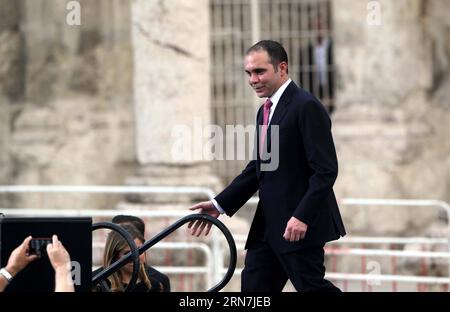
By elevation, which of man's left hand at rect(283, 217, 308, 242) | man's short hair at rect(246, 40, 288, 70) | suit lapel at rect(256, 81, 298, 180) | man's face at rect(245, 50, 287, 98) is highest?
man's short hair at rect(246, 40, 288, 70)

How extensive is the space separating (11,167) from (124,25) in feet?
6.57

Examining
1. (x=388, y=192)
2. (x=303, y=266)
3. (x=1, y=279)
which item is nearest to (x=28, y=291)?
(x=1, y=279)

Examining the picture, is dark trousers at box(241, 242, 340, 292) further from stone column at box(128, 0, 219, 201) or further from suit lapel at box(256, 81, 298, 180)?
stone column at box(128, 0, 219, 201)

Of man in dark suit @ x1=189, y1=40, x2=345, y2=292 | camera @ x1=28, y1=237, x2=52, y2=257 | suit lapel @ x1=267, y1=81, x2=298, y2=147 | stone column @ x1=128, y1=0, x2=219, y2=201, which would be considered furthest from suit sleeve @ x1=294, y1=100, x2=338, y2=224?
stone column @ x1=128, y1=0, x2=219, y2=201

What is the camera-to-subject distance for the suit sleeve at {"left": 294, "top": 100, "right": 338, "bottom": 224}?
6512 millimetres

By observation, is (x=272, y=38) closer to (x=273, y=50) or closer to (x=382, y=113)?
(x=382, y=113)

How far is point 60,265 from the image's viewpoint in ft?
16.4

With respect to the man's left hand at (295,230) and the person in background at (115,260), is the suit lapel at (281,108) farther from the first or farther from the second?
the person in background at (115,260)

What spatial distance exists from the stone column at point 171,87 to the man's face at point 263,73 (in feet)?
19.1

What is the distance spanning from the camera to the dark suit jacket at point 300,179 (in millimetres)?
→ 6535

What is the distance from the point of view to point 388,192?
13.5 meters

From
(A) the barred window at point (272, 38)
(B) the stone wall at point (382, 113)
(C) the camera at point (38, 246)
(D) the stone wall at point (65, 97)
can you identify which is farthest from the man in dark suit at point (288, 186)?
(D) the stone wall at point (65, 97)

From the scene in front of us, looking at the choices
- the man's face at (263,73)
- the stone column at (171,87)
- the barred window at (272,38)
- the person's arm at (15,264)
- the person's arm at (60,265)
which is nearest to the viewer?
the person's arm at (60,265)
